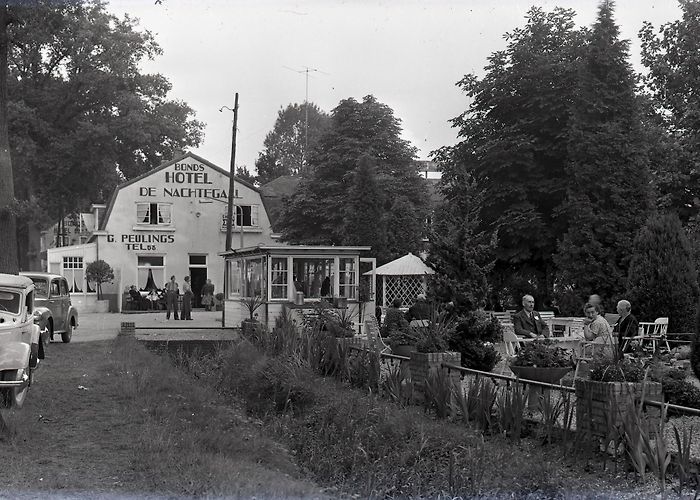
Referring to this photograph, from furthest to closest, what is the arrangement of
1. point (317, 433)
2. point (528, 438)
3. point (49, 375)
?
point (49, 375) → point (317, 433) → point (528, 438)

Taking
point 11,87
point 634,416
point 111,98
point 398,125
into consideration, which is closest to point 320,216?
point 398,125

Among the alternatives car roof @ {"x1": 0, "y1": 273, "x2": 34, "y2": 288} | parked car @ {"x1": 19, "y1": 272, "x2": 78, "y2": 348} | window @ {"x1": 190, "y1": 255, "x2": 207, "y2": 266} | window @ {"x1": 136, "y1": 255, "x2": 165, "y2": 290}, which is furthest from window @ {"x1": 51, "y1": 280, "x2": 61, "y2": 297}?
window @ {"x1": 190, "y1": 255, "x2": 207, "y2": 266}

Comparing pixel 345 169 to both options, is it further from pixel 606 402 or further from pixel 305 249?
pixel 606 402

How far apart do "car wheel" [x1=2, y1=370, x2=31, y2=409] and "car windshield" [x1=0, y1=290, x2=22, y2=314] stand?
1.26m

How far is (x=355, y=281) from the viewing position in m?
27.3

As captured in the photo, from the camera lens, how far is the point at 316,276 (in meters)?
Result: 27.1

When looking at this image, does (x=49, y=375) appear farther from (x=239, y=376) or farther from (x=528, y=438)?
(x=528, y=438)

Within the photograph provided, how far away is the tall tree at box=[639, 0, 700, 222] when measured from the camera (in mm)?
28969

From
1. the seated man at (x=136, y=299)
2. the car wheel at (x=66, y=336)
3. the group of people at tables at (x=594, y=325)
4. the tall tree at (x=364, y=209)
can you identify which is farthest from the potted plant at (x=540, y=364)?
the seated man at (x=136, y=299)

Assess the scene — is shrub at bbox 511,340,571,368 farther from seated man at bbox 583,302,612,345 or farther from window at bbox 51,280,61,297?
window at bbox 51,280,61,297

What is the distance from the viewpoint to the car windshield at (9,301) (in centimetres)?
1191

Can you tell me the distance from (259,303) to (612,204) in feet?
33.4

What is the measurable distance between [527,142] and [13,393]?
21.4 meters

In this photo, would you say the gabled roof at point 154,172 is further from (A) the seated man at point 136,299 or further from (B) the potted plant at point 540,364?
(B) the potted plant at point 540,364
